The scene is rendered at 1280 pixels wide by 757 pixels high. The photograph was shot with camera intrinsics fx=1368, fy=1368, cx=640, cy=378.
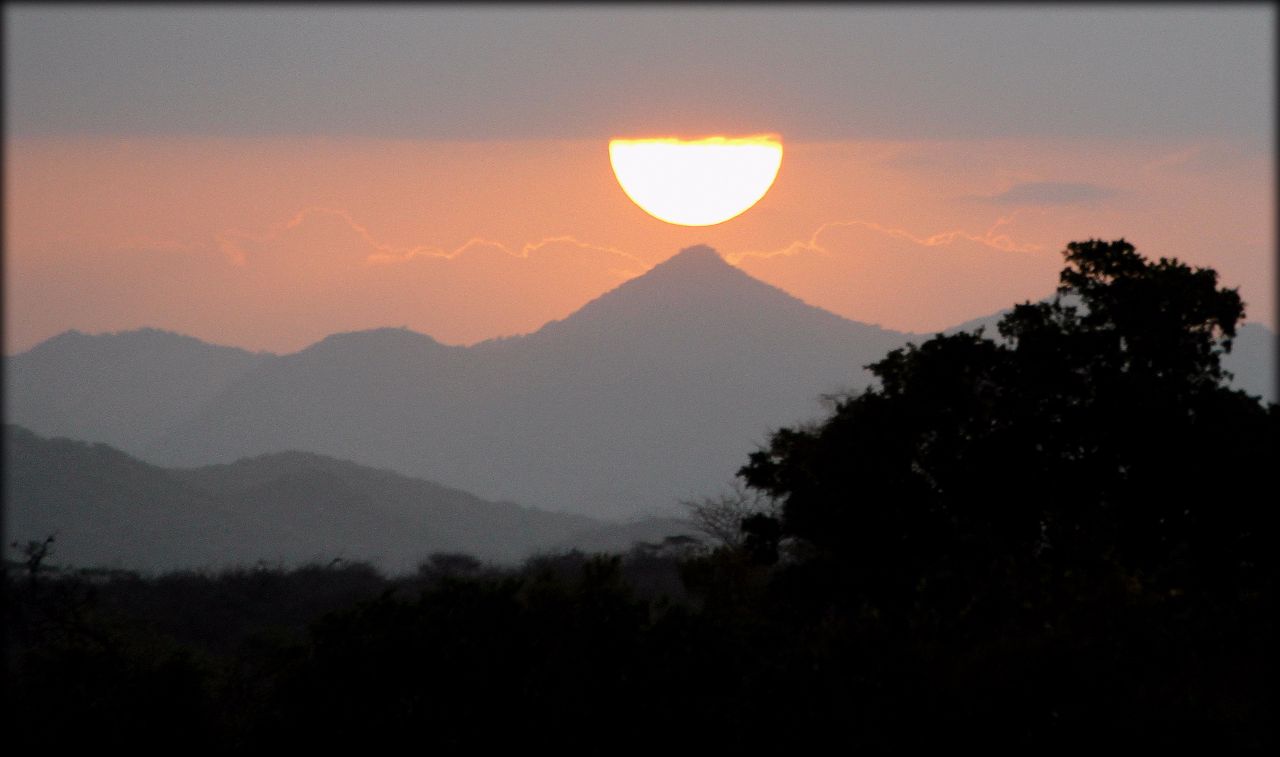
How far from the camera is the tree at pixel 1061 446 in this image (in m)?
22.7

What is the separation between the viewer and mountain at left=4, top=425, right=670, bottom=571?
3851 inches

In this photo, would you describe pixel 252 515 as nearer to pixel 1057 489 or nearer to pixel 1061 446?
pixel 1061 446

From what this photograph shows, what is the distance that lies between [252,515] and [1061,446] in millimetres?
102999

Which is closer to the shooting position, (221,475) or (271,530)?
(271,530)

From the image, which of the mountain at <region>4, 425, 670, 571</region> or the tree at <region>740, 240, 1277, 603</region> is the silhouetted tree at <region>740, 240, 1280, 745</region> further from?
the mountain at <region>4, 425, 670, 571</region>

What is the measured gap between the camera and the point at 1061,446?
24031 mm

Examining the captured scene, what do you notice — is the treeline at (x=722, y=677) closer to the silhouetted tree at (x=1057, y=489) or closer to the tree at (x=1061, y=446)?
the silhouetted tree at (x=1057, y=489)

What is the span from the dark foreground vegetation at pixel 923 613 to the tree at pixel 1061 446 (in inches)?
1.7

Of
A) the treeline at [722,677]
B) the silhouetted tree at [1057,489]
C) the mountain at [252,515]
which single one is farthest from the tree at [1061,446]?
the mountain at [252,515]

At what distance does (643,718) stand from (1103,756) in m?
6.01

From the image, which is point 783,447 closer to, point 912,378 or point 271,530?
point 912,378

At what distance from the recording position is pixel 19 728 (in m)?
19.3

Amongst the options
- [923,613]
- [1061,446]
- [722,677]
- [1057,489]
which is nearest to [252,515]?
[1061,446]

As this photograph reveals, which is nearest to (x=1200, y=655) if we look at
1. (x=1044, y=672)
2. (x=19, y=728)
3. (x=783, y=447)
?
(x=1044, y=672)
